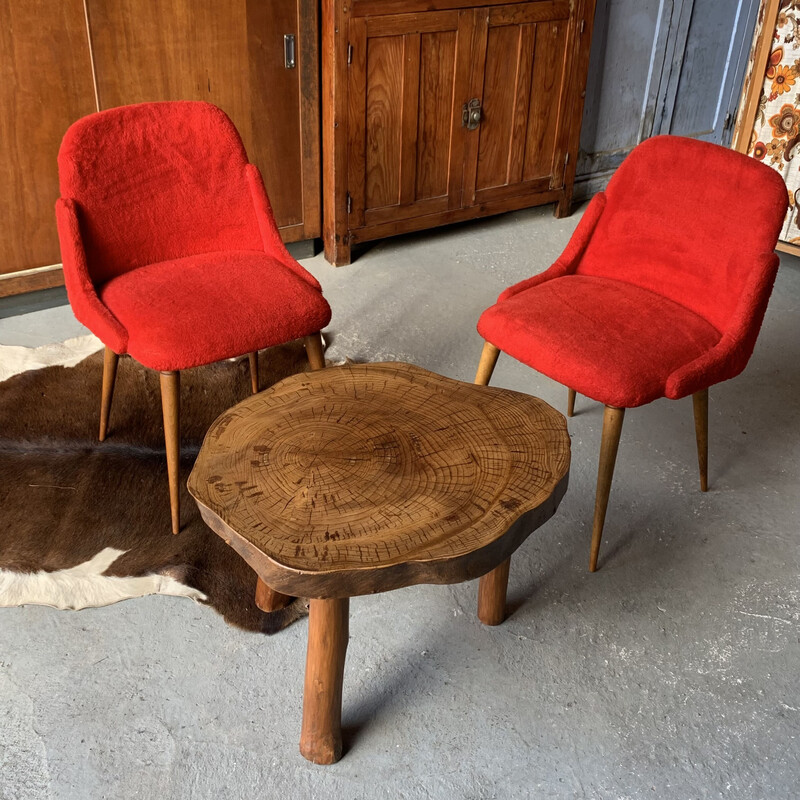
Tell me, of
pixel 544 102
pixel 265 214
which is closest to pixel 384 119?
pixel 544 102

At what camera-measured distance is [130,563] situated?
1930mm

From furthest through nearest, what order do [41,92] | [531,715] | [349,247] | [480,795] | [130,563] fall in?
[349,247] < [41,92] < [130,563] < [531,715] < [480,795]

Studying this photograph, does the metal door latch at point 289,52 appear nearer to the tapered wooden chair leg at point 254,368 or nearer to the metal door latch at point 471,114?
the metal door latch at point 471,114

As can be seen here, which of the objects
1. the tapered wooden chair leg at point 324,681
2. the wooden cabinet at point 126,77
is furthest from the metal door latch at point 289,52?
the tapered wooden chair leg at point 324,681

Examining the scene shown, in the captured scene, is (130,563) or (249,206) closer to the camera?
(130,563)

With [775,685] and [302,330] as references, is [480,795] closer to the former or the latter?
[775,685]

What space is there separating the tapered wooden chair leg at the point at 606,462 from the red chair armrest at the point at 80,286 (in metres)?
1.05

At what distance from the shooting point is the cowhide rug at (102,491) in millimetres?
1875

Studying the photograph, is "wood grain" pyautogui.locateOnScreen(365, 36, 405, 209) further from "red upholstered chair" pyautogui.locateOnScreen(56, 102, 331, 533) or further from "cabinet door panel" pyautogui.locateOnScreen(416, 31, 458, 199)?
"red upholstered chair" pyautogui.locateOnScreen(56, 102, 331, 533)

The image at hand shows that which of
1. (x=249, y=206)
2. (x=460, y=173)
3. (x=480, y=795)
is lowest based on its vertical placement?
(x=480, y=795)

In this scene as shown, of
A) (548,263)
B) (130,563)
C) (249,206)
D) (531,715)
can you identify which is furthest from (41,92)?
(531,715)

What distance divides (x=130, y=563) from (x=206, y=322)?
21.5 inches

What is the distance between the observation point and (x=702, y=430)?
2143 mm

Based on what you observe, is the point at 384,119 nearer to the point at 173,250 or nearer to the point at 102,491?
the point at 173,250
